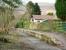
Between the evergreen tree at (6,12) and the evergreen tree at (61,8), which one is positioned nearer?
the evergreen tree at (6,12)

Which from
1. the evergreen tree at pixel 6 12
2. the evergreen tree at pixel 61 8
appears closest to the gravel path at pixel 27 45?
the evergreen tree at pixel 6 12

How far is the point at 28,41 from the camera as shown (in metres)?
7.16

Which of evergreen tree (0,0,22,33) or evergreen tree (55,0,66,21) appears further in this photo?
evergreen tree (55,0,66,21)

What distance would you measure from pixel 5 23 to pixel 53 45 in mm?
1508

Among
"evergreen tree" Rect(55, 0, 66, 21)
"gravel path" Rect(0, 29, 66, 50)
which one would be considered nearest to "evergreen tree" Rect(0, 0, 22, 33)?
"gravel path" Rect(0, 29, 66, 50)

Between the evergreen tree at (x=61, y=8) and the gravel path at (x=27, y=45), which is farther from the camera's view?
the evergreen tree at (x=61, y=8)

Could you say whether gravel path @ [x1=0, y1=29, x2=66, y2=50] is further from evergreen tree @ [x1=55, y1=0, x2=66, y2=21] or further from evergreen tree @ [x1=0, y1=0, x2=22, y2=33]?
evergreen tree @ [x1=55, y1=0, x2=66, y2=21]

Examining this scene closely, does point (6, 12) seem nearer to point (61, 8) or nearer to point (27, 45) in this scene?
point (27, 45)

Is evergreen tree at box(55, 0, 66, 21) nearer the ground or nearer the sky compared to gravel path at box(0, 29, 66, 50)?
nearer the sky

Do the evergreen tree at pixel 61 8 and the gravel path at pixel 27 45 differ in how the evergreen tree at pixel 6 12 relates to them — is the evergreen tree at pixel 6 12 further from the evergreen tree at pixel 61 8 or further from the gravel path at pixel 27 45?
the evergreen tree at pixel 61 8

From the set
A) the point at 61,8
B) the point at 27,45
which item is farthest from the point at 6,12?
the point at 61,8

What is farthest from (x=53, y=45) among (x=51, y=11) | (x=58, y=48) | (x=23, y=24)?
(x=51, y=11)

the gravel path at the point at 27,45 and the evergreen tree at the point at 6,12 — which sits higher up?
the evergreen tree at the point at 6,12

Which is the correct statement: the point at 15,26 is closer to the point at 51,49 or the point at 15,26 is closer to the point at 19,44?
the point at 19,44
